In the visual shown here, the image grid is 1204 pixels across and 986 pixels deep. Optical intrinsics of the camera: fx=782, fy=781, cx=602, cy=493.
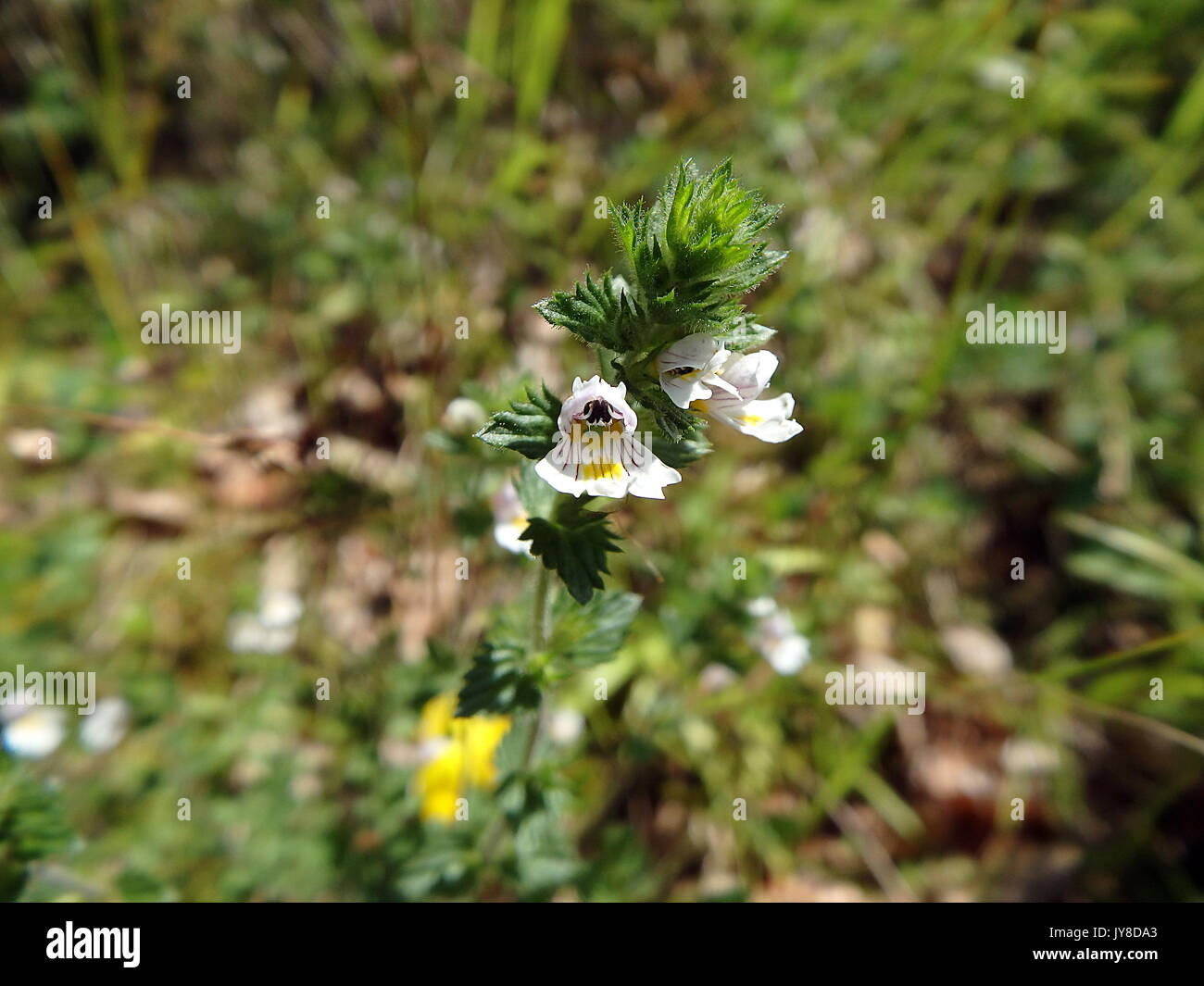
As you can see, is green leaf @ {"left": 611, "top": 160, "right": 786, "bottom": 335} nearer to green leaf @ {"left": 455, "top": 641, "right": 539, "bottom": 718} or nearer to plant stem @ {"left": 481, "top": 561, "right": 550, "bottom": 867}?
plant stem @ {"left": 481, "top": 561, "right": 550, "bottom": 867}

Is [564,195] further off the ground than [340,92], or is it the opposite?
[340,92]

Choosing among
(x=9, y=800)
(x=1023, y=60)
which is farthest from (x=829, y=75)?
(x=9, y=800)

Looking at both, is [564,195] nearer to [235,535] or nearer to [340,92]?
[340,92]

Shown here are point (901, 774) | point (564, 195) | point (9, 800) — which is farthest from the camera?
point (564, 195)

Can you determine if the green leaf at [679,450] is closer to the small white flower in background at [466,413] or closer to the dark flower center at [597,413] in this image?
the dark flower center at [597,413]

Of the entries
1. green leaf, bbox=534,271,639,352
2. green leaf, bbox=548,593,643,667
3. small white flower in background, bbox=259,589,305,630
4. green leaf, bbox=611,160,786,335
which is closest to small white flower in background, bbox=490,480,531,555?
green leaf, bbox=548,593,643,667

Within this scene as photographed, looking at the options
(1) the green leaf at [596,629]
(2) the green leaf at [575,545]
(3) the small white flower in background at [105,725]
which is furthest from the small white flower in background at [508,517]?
(3) the small white flower in background at [105,725]
